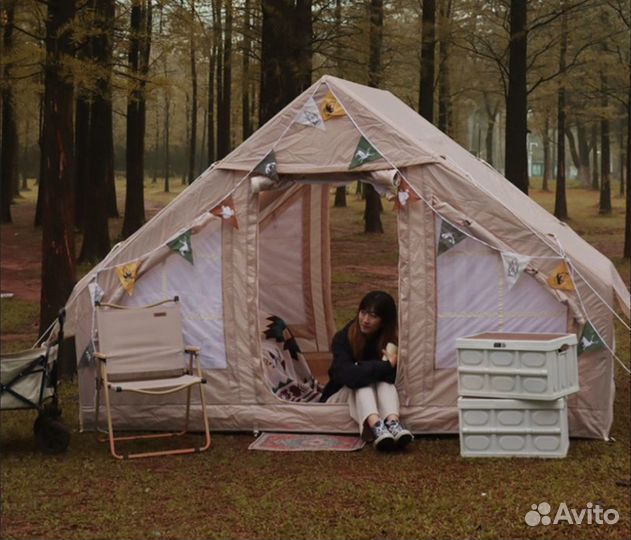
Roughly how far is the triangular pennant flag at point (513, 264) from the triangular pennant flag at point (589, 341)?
519 millimetres

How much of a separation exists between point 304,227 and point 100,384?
316cm

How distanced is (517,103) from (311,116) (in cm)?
761

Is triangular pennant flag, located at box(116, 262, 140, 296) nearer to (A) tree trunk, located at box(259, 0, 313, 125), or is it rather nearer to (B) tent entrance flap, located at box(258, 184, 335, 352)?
(B) tent entrance flap, located at box(258, 184, 335, 352)

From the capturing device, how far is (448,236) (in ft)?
22.2

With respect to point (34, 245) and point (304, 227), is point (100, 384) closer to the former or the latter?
point (304, 227)

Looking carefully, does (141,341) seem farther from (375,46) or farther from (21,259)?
(21,259)

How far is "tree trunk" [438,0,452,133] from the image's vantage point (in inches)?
628

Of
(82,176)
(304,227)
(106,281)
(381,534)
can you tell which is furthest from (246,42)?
(381,534)

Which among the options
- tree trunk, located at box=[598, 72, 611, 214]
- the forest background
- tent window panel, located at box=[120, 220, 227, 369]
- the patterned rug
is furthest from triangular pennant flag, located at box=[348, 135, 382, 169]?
tree trunk, located at box=[598, 72, 611, 214]

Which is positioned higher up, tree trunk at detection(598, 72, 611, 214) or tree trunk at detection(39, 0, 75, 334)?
tree trunk at detection(598, 72, 611, 214)

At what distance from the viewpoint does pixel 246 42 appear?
18.3m

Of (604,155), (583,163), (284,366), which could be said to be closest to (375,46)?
(284,366)

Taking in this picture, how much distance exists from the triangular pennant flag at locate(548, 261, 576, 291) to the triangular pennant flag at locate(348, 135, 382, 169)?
133 centimetres

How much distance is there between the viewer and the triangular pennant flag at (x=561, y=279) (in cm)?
656
